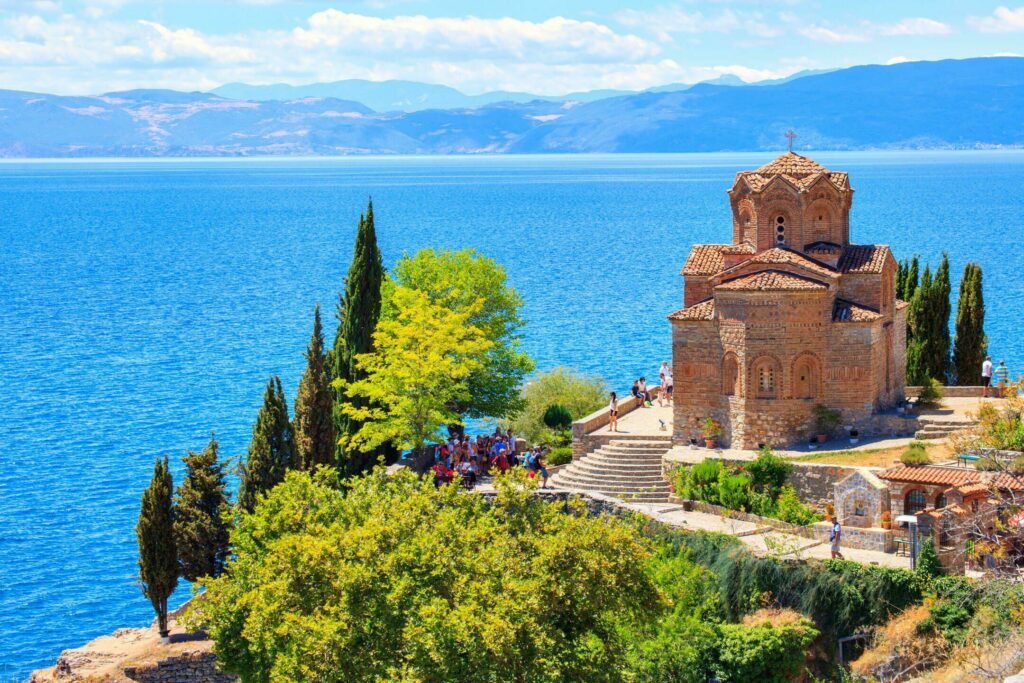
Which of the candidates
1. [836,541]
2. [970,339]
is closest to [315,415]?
[836,541]

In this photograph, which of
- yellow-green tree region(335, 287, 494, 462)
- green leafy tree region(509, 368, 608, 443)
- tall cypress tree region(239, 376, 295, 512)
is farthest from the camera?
green leafy tree region(509, 368, 608, 443)

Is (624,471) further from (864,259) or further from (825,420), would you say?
(864,259)

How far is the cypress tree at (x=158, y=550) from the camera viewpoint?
3791 centimetres

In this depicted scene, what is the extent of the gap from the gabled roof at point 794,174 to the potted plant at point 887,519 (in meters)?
12.0

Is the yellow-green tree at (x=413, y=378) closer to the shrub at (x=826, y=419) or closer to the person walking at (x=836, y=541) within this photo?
the shrub at (x=826, y=419)

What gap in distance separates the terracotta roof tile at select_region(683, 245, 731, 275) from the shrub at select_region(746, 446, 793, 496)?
7.57m

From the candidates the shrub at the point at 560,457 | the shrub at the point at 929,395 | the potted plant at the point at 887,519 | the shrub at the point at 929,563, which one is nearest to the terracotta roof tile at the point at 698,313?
the shrub at the point at 560,457

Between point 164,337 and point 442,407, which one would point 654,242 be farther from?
point 442,407

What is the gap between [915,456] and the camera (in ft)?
124

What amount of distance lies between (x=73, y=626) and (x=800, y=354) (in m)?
22.0

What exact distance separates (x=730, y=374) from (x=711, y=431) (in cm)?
175

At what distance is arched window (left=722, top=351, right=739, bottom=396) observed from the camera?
4281cm

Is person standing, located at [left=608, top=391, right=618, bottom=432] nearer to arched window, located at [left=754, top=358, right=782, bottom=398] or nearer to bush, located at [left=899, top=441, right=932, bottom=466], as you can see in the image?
arched window, located at [left=754, top=358, right=782, bottom=398]

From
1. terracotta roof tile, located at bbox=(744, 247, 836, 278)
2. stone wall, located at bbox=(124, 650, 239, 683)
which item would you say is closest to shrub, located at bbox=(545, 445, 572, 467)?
terracotta roof tile, located at bbox=(744, 247, 836, 278)
